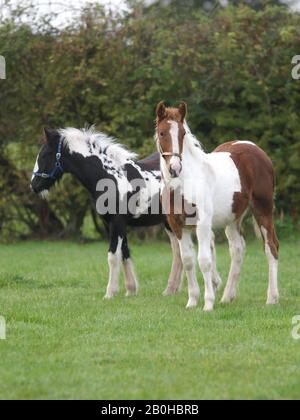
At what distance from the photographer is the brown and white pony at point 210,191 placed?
9.22 metres

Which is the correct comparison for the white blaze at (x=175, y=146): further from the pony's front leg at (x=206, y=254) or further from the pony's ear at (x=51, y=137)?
the pony's ear at (x=51, y=137)

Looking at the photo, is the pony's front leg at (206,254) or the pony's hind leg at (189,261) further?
the pony's hind leg at (189,261)

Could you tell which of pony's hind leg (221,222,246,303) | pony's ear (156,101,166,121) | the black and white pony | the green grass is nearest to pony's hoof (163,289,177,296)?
the black and white pony

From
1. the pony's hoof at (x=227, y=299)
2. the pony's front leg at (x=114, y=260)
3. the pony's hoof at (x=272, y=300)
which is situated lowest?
the pony's hoof at (x=227, y=299)

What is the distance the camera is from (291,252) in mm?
15797

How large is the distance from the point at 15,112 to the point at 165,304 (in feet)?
32.5

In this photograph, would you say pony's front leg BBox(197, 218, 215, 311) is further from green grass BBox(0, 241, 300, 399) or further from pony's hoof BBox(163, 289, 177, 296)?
pony's hoof BBox(163, 289, 177, 296)

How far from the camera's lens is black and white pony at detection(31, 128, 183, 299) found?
1094 cm

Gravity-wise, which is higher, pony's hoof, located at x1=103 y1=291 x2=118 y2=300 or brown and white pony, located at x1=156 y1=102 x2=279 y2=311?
brown and white pony, located at x1=156 y1=102 x2=279 y2=311

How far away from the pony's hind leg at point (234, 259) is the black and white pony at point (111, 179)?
110cm

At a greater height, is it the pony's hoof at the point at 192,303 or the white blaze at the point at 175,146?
the white blaze at the point at 175,146

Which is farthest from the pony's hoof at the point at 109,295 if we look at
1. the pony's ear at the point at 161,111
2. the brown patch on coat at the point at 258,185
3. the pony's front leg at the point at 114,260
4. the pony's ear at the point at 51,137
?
the pony's ear at the point at 161,111

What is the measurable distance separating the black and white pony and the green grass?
2.02 ft

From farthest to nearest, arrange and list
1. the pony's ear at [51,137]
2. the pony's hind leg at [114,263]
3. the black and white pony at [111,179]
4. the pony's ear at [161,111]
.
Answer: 1. the pony's ear at [51,137]
2. the black and white pony at [111,179]
3. the pony's hind leg at [114,263]
4. the pony's ear at [161,111]
